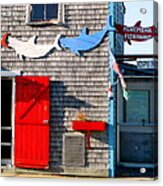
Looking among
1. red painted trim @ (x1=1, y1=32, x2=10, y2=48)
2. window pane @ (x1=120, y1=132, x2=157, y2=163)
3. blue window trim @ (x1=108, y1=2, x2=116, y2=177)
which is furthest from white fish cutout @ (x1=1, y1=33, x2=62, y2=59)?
window pane @ (x1=120, y1=132, x2=157, y2=163)

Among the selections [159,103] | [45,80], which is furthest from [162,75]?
[45,80]

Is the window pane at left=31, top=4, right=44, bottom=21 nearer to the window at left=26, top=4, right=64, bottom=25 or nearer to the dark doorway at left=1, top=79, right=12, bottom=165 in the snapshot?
the window at left=26, top=4, right=64, bottom=25

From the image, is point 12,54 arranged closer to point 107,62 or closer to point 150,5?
point 107,62

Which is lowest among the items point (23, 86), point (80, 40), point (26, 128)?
point (26, 128)

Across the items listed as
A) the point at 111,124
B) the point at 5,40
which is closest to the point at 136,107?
the point at 111,124

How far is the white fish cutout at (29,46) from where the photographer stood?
3.66 metres

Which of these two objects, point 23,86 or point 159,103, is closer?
point 159,103

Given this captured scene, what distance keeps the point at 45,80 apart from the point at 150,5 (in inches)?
27.8

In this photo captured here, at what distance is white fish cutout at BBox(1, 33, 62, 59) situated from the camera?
3.66 metres

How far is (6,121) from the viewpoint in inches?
146

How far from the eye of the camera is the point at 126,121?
3.53 m

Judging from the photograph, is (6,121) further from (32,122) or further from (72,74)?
(72,74)

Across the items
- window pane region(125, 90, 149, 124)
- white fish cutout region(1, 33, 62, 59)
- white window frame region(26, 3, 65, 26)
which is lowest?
window pane region(125, 90, 149, 124)

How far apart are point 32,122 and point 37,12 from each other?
0.61 m
